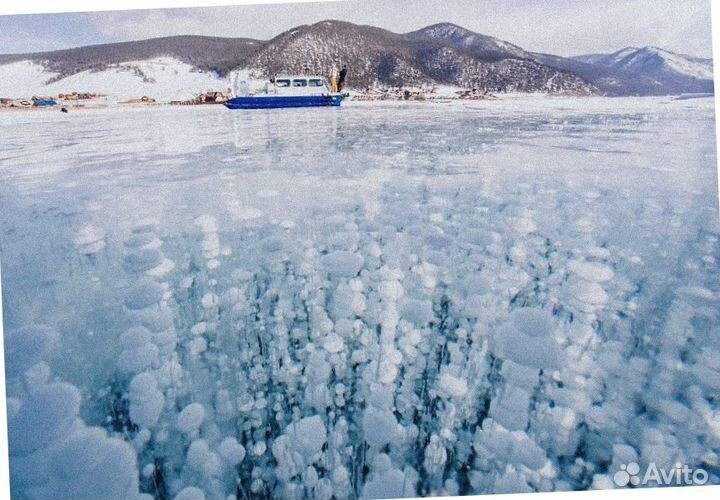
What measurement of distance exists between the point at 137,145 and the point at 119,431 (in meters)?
2.75

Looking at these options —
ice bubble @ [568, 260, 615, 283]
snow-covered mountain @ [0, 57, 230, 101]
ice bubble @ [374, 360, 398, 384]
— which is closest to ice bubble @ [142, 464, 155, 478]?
ice bubble @ [374, 360, 398, 384]

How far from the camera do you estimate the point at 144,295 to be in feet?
6.20

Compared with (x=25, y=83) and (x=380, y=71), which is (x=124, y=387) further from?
(x=380, y=71)

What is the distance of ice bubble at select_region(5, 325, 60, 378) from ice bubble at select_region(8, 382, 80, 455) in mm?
165

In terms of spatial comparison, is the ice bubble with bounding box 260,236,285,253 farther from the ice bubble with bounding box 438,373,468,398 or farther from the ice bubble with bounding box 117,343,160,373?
the ice bubble with bounding box 438,373,468,398

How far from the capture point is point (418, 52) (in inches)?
148

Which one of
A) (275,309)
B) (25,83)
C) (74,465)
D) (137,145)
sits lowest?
(74,465)

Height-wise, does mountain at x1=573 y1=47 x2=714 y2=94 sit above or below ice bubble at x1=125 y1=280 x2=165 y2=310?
above

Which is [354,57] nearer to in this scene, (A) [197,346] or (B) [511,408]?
(A) [197,346]

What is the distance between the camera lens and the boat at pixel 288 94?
3965 mm

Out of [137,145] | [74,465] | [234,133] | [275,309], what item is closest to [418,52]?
[234,133]

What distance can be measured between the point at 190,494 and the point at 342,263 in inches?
45.9

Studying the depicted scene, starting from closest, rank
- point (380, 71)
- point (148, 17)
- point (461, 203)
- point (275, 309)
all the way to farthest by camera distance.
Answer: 1. point (275, 309)
2. point (461, 203)
3. point (148, 17)
4. point (380, 71)

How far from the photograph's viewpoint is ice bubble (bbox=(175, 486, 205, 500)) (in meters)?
1.32
